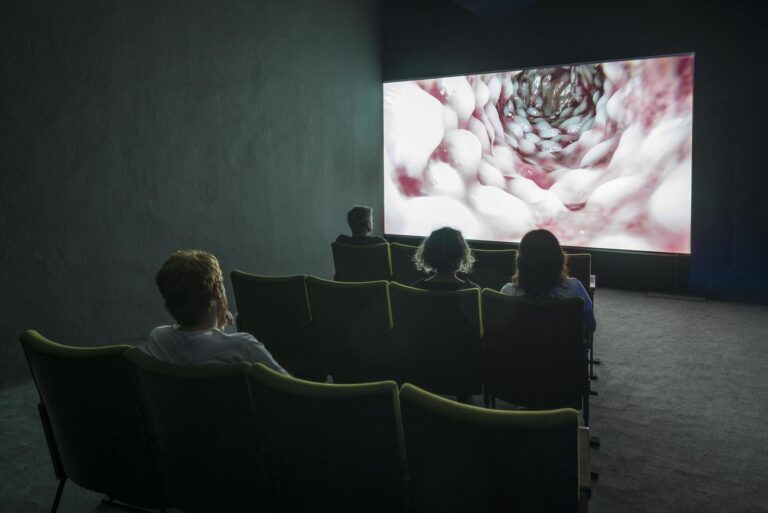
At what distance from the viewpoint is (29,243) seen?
3820 mm

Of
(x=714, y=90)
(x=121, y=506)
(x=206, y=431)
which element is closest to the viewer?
(x=206, y=431)

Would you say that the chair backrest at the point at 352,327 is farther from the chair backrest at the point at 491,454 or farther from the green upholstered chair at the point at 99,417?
the chair backrest at the point at 491,454

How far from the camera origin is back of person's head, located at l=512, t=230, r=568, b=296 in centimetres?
272

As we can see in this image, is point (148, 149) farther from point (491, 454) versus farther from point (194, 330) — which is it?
point (491, 454)

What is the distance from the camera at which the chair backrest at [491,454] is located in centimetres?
135

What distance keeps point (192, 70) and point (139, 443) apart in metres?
3.86

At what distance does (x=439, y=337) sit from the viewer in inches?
112

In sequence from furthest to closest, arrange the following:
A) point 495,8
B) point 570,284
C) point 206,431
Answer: point 495,8, point 570,284, point 206,431

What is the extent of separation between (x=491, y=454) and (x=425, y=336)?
1.46 metres

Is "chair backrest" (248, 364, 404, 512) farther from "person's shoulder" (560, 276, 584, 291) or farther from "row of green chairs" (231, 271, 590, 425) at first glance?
"person's shoulder" (560, 276, 584, 291)

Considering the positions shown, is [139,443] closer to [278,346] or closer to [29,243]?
[278,346]

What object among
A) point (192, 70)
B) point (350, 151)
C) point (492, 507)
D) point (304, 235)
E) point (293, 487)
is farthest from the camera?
point (350, 151)

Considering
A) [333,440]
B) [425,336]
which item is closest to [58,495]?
[333,440]

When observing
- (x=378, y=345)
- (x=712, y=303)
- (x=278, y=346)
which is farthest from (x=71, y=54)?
(x=712, y=303)
